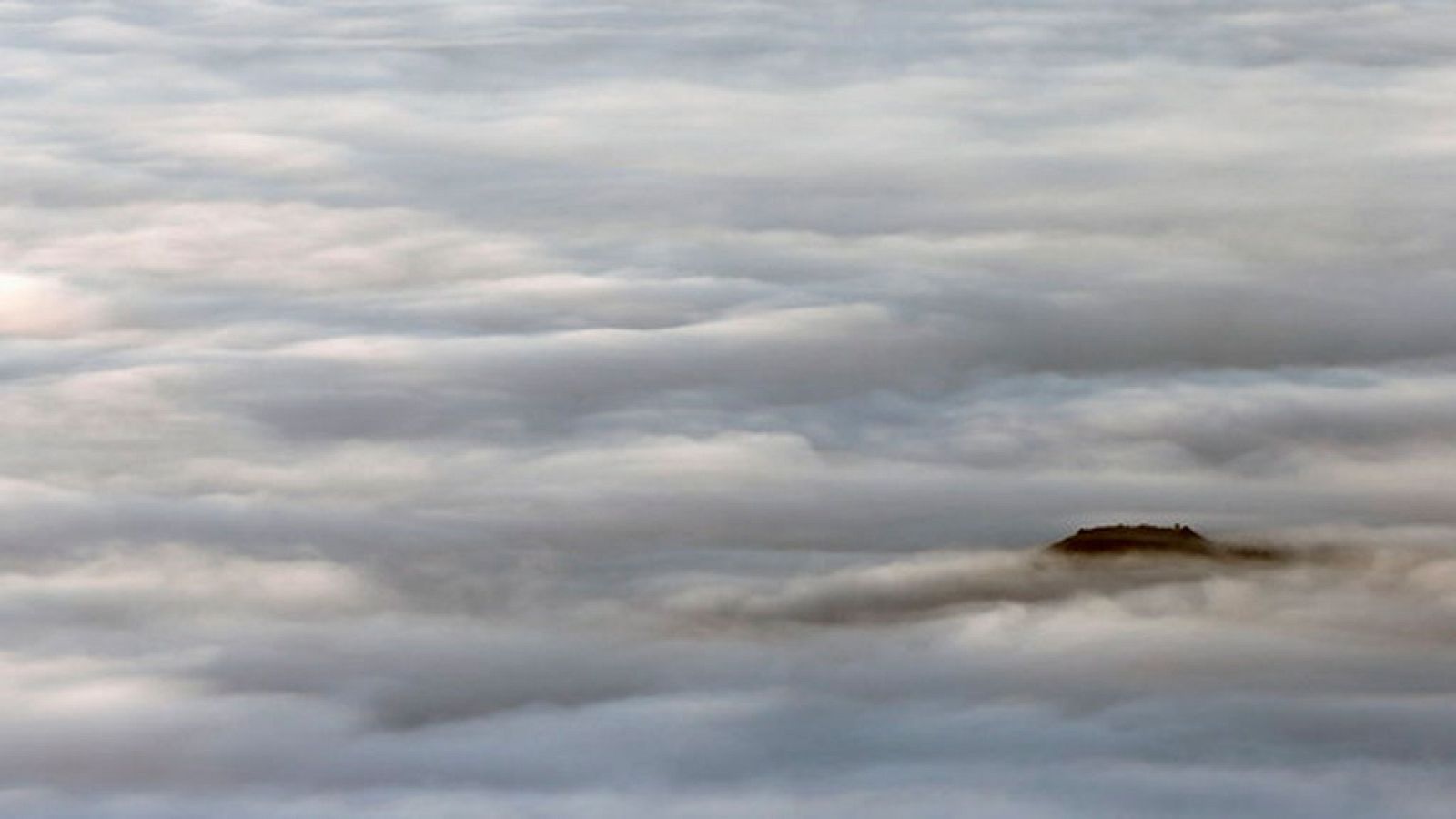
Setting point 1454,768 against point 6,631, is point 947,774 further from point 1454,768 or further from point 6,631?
point 6,631

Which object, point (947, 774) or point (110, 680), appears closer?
point (947, 774)

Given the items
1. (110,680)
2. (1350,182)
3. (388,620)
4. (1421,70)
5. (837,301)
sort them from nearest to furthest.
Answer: (110,680) < (388,620) < (837,301) < (1350,182) < (1421,70)

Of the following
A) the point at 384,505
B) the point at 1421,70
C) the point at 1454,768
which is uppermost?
the point at 1421,70

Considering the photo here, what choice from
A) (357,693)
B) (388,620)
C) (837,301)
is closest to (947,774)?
(357,693)

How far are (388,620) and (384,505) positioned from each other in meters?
4.49

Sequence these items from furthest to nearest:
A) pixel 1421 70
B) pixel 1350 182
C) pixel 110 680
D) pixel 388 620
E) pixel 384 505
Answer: pixel 1421 70
pixel 1350 182
pixel 384 505
pixel 388 620
pixel 110 680

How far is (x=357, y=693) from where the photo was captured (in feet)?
75.0

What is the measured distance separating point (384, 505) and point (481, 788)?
9.67 metres

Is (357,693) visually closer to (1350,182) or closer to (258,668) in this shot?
(258,668)

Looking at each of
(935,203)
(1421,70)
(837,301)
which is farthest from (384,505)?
(1421,70)

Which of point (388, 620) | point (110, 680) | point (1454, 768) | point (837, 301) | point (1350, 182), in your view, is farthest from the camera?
point (1350, 182)

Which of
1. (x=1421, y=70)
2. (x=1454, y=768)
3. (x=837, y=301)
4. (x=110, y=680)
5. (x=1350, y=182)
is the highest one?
(x=1421, y=70)

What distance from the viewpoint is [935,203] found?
52.9 m

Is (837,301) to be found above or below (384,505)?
above
